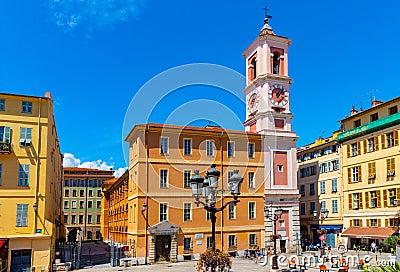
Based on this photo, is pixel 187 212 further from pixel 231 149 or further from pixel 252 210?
pixel 231 149

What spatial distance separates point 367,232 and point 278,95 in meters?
16.4

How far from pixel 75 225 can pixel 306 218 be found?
1924 inches

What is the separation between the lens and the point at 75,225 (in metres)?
82.6

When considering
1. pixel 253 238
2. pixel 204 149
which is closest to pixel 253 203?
pixel 253 238

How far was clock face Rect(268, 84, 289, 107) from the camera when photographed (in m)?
44.3

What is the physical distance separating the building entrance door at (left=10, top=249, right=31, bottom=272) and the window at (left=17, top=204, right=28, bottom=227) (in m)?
1.78

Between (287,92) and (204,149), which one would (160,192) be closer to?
(204,149)

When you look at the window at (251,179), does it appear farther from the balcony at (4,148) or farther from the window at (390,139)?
the balcony at (4,148)

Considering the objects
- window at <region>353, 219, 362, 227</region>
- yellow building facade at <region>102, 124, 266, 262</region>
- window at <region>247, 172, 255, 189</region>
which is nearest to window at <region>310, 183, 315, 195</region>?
window at <region>353, 219, 362, 227</region>

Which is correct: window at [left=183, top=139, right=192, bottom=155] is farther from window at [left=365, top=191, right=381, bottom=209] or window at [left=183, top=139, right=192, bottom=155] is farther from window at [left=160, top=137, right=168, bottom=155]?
window at [left=365, top=191, right=381, bottom=209]

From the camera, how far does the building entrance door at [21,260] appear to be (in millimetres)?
27562

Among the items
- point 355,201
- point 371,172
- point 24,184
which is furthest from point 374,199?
point 24,184

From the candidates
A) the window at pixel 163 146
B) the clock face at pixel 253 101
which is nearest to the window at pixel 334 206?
the clock face at pixel 253 101

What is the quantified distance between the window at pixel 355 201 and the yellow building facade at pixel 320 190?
1.72 meters
